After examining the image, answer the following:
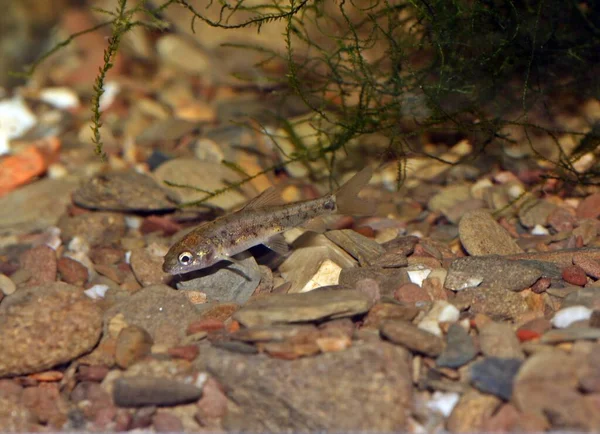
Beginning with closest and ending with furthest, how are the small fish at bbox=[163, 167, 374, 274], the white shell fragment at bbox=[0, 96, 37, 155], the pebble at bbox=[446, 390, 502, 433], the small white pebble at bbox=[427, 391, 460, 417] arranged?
the pebble at bbox=[446, 390, 502, 433] < the small white pebble at bbox=[427, 391, 460, 417] < the small fish at bbox=[163, 167, 374, 274] < the white shell fragment at bbox=[0, 96, 37, 155]

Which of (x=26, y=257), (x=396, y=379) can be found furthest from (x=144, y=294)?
(x=396, y=379)

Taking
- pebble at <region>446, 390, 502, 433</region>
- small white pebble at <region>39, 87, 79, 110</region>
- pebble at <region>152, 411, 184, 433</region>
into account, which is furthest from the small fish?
small white pebble at <region>39, 87, 79, 110</region>

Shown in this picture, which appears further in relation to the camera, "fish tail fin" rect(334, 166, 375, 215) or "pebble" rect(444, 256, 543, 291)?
"fish tail fin" rect(334, 166, 375, 215)

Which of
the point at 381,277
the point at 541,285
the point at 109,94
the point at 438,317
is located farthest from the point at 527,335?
the point at 109,94

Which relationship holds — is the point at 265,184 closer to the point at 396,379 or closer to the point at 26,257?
the point at 26,257

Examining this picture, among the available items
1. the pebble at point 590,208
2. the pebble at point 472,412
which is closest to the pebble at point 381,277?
the pebble at point 472,412

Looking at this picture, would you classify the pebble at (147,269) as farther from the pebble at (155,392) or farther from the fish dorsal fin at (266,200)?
the pebble at (155,392)

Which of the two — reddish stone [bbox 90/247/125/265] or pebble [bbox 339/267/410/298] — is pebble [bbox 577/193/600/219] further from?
reddish stone [bbox 90/247/125/265]
